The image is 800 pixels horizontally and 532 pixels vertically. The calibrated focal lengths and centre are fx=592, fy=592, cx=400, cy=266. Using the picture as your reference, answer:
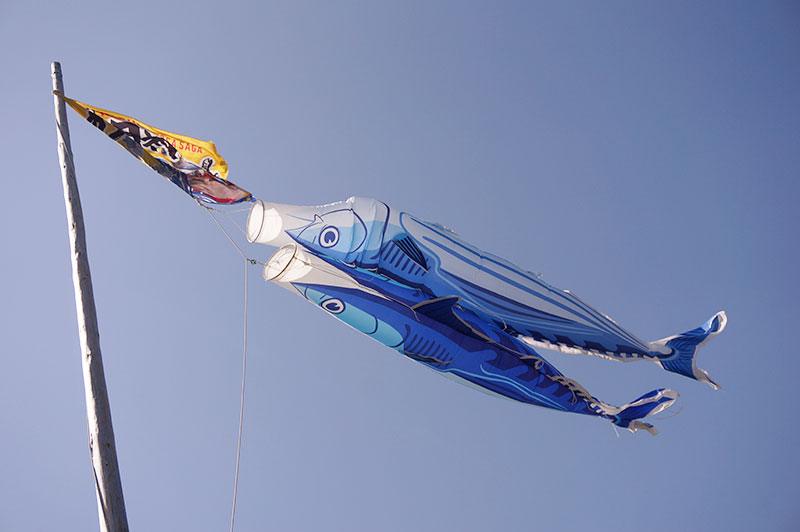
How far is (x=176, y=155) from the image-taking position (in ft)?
18.5

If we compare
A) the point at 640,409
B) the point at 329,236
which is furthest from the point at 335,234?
the point at 640,409

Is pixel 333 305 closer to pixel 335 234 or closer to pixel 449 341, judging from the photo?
pixel 335 234

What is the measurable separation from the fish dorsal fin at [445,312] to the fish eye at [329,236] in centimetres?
107

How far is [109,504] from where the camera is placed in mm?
3559

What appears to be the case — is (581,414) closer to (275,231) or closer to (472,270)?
(472,270)

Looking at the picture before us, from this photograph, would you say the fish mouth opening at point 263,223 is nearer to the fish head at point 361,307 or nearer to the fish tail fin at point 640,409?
the fish head at point 361,307

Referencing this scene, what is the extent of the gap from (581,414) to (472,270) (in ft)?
7.24

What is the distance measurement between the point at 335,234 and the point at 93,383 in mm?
2507

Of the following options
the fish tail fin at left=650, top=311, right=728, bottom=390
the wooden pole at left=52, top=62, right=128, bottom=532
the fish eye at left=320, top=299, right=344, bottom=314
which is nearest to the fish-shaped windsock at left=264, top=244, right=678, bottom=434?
the fish eye at left=320, top=299, right=344, bottom=314

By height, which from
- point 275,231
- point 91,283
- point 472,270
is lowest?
point 91,283

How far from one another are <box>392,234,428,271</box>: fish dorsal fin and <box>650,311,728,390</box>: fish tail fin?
279 centimetres

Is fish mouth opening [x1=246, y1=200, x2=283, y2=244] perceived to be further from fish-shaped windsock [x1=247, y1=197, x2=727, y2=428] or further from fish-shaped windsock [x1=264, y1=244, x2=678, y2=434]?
fish-shaped windsock [x1=264, y1=244, x2=678, y2=434]

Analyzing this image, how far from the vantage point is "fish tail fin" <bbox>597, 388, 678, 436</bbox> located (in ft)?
20.6

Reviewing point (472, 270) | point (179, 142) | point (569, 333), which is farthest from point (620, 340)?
point (179, 142)
